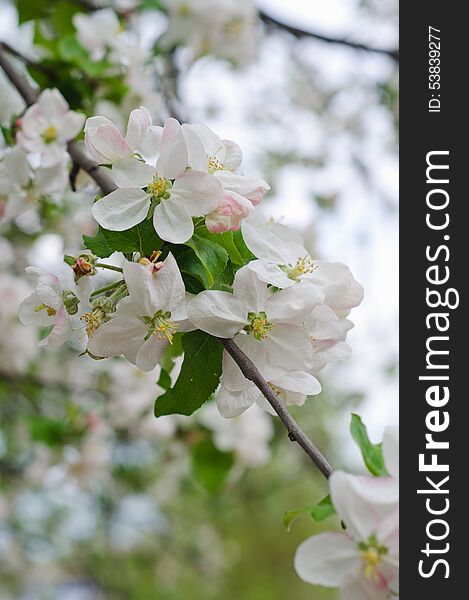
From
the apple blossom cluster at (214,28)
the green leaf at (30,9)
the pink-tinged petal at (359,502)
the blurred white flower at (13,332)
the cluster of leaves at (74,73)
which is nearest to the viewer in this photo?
the pink-tinged petal at (359,502)

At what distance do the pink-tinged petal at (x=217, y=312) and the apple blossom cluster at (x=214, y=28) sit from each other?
1.20 meters

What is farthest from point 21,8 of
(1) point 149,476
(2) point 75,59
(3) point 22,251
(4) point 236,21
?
(1) point 149,476

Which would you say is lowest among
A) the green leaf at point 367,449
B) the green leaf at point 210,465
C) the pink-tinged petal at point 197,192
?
the green leaf at point 367,449

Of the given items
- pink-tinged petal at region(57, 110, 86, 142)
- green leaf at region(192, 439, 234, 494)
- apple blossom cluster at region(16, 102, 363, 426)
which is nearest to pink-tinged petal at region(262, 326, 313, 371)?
apple blossom cluster at region(16, 102, 363, 426)

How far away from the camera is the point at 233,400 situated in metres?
0.80

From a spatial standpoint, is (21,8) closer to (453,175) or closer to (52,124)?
(52,124)

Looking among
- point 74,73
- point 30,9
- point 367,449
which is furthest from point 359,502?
point 30,9

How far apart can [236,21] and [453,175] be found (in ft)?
3.38

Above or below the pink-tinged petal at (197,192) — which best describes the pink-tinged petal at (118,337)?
below

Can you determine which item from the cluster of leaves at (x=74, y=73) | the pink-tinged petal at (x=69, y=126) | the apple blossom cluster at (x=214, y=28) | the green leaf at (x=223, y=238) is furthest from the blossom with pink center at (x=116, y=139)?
the apple blossom cluster at (x=214, y=28)

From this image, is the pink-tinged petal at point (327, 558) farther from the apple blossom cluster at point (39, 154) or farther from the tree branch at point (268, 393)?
the apple blossom cluster at point (39, 154)

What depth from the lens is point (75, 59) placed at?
1428 millimetres

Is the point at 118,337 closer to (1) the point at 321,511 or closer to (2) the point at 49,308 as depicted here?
(2) the point at 49,308

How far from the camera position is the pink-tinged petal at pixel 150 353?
0.78 m
